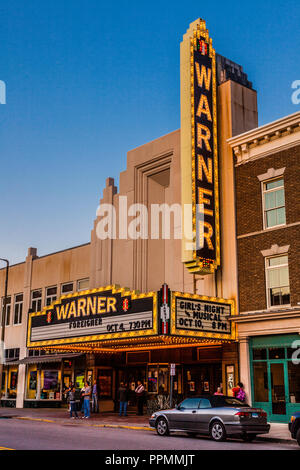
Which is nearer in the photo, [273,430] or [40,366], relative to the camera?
[273,430]

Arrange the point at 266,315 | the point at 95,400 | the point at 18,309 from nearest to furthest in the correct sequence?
the point at 266,315, the point at 95,400, the point at 18,309

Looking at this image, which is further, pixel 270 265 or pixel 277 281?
pixel 270 265

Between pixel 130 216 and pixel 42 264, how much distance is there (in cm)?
1217

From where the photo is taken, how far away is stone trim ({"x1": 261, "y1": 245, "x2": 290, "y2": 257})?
924 inches

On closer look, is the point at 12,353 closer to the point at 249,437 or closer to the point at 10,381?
the point at 10,381

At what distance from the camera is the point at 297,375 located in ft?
73.8

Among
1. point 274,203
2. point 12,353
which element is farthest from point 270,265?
point 12,353

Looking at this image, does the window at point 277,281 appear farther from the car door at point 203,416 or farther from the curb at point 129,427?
the car door at point 203,416

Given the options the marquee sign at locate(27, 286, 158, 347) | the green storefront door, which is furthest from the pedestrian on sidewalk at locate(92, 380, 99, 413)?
the green storefront door

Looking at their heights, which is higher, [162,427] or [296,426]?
[296,426]

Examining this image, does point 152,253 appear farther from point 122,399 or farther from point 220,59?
point 220,59

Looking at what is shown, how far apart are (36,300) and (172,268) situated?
15.8 meters

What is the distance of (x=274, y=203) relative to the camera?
24.5 m
